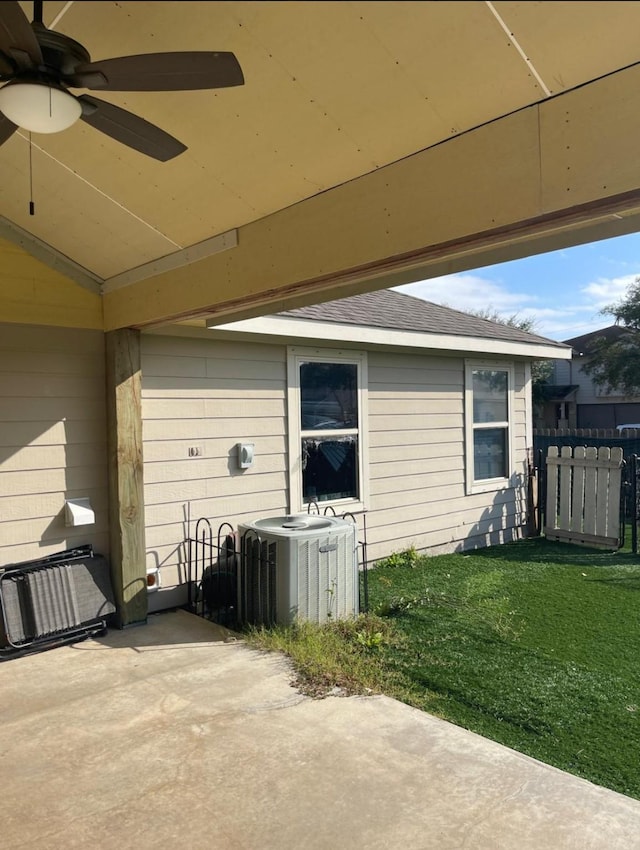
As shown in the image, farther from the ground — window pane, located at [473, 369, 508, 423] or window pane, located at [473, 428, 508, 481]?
window pane, located at [473, 369, 508, 423]

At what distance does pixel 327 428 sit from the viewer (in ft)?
20.3

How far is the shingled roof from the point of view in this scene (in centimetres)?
598

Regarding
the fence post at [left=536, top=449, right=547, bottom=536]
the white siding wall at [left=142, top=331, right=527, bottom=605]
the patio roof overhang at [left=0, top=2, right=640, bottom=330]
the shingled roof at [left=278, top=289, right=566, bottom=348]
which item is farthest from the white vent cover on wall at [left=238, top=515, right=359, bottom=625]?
the fence post at [left=536, top=449, right=547, bottom=536]

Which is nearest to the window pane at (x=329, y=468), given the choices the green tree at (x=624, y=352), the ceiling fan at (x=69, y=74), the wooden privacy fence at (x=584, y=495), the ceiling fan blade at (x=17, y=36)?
→ the wooden privacy fence at (x=584, y=495)

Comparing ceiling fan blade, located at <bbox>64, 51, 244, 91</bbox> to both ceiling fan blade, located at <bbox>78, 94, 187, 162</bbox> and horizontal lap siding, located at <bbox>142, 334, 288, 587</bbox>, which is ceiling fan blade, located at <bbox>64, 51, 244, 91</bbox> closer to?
ceiling fan blade, located at <bbox>78, 94, 187, 162</bbox>

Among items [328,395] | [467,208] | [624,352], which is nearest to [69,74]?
[467,208]

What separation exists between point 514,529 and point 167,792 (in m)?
6.56

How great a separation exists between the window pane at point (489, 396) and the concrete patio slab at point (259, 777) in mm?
5031

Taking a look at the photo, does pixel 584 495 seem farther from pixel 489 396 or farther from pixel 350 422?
pixel 350 422

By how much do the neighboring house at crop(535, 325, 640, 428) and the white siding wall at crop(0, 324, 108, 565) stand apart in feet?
68.4

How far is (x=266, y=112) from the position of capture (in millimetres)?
2406

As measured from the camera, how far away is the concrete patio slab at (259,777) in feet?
7.38

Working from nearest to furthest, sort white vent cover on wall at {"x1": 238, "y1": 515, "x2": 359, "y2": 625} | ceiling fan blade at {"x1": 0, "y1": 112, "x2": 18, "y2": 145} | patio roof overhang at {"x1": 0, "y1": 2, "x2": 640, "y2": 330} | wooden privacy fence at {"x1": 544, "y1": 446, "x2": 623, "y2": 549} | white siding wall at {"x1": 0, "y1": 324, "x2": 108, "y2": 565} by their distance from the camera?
patio roof overhang at {"x1": 0, "y1": 2, "x2": 640, "y2": 330}
ceiling fan blade at {"x1": 0, "y1": 112, "x2": 18, "y2": 145}
white siding wall at {"x1": 0, "y1": 324, "x2": 108, "y2": 565}
white vent cover on wall at {"x1": 238, "y1": 515, "x2": 359, "y2": 625}
wooden privacy fence at {"x1": 544, "y1": 446, "x2": 623, "y2": 549}

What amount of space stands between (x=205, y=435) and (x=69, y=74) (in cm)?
352
